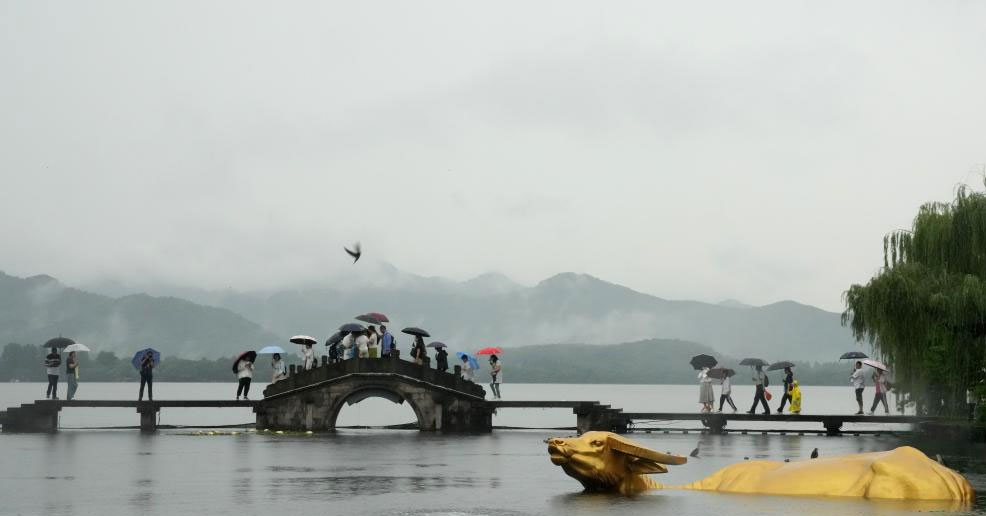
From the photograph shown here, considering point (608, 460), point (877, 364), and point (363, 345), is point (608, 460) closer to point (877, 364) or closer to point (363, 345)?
point (877, 364)

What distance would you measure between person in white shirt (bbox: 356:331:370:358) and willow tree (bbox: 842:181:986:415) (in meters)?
18.7

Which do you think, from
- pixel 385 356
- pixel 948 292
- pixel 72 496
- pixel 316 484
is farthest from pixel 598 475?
pixel 385 356

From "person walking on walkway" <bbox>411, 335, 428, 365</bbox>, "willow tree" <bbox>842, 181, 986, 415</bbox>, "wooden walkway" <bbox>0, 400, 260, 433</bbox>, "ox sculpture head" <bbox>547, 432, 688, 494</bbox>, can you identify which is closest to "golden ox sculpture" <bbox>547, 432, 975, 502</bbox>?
"ox sculpture head" <bbox>547, 432, 688, 494</bbox>

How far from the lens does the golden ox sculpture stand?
61.3 feet

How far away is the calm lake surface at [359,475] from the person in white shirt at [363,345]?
3.26 m

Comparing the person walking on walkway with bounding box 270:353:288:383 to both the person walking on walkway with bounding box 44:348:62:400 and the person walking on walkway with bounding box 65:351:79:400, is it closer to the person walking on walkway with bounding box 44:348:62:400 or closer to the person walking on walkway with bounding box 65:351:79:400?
the person walking on walkway with bounding box 65:351:79:400

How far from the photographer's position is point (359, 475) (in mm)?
29156

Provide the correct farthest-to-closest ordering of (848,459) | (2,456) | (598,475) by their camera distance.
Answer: (2,456)
(598,475)
(848,459)

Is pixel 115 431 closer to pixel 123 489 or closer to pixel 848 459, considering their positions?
pixel 123 489

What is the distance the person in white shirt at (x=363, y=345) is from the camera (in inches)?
1972

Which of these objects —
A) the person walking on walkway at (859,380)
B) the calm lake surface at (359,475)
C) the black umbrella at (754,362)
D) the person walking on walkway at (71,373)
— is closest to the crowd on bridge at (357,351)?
the calm lake surface at (359,475)

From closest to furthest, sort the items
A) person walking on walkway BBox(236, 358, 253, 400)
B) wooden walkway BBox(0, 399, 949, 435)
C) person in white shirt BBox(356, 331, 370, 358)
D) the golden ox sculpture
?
the golden ox sculpture → wooden walkway BBox(0, 399, 949, 435) → person in white shirt BBox(356, 331, 370, 358) → person walking on walkway BBox(236, 358, 253, 400)

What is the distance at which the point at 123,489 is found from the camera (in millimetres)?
26000

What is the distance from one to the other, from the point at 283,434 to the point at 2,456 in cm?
1306
